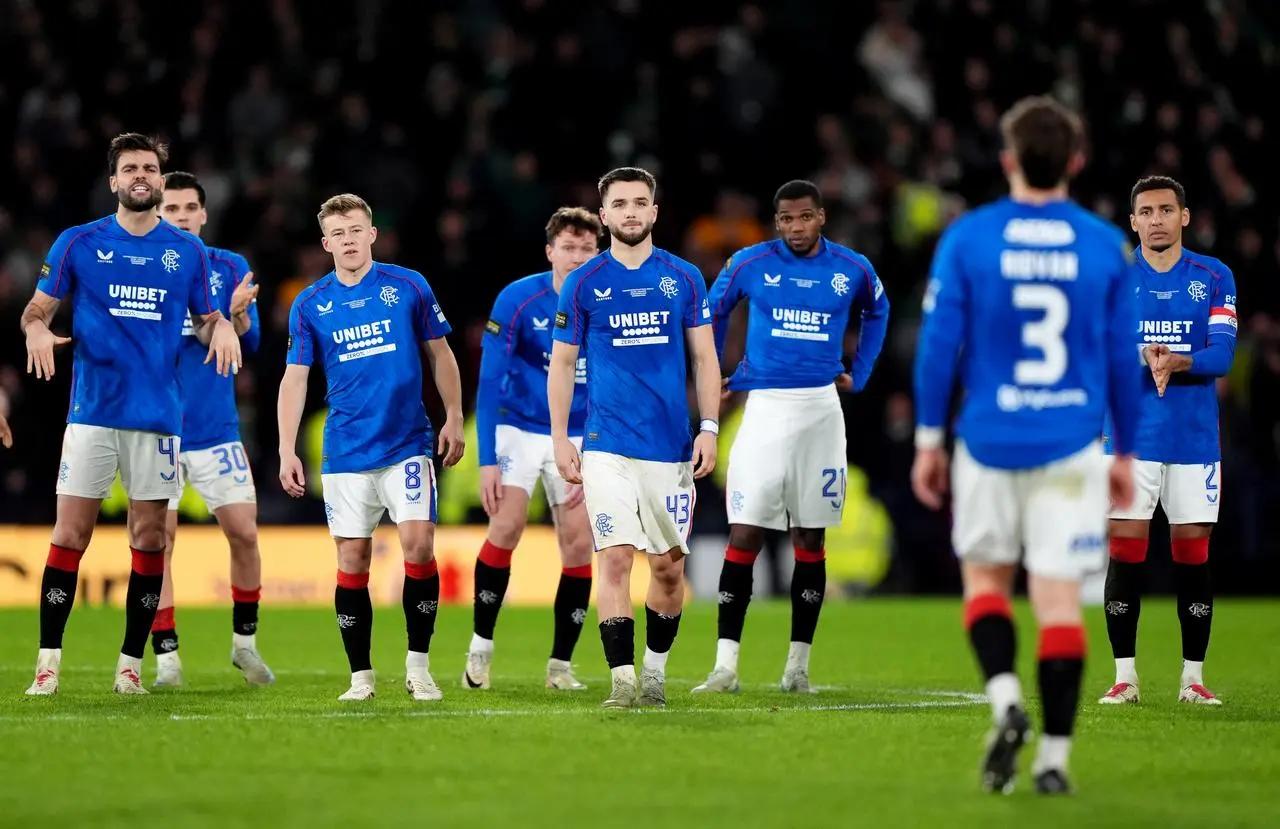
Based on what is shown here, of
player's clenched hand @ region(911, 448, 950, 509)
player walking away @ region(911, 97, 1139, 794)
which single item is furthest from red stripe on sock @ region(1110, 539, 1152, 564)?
player's clenched hand @ region(911, 448, 950, 509)

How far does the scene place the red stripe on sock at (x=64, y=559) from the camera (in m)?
9.95

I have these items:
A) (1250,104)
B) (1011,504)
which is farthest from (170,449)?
(1250,104)

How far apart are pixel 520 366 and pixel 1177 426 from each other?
3.78 meters

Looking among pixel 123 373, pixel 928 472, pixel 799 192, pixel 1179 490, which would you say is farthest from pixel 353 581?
pixel 1179 490

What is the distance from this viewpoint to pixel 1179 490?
993 centimetres

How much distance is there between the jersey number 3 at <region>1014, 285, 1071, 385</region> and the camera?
6566mm

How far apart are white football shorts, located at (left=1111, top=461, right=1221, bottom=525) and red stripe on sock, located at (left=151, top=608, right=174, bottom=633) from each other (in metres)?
5.44

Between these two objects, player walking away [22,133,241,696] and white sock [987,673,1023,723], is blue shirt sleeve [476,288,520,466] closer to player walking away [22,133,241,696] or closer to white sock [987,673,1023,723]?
player walking away [22,133,241,696]

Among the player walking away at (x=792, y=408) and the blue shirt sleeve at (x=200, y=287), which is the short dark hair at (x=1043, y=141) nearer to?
the player walking away at (x=792, y=408)

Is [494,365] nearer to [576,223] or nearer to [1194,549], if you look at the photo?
[576,223]

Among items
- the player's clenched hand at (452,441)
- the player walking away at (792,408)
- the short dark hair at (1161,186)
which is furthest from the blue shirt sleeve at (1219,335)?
the player's clenched hand at (452,441)

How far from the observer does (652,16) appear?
949 inches

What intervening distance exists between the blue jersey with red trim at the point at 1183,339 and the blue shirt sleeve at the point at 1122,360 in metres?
3.24

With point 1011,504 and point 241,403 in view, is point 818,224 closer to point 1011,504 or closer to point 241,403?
point 1011,504
